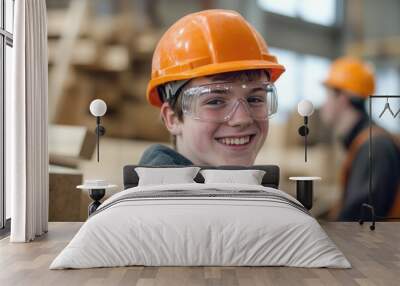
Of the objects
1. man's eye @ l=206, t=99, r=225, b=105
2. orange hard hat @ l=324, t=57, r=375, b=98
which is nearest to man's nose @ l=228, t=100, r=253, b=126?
man's eye @ l=206, t=99, r=225, b=105

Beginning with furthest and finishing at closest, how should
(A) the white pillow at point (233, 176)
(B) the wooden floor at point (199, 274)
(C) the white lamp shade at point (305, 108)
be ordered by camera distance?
(C) the white lamp shade at point (305, 108)
(A) the white pillow at point (233, 176)
(B) the wooden floor at point (199, 274)

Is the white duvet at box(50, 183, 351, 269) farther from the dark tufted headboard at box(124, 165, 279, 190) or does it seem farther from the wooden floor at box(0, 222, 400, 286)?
the dark tufted headboard at box(124, 165, 279, 190)

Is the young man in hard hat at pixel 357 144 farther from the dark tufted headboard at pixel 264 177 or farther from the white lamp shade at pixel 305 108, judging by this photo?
the dark tufted headboard at pixel 264 177

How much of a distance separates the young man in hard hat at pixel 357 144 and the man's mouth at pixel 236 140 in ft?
3.09

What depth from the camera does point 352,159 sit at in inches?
265

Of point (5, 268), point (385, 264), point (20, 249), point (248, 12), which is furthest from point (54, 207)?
point (385, 264)

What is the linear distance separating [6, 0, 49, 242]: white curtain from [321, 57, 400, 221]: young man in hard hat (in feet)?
10.1

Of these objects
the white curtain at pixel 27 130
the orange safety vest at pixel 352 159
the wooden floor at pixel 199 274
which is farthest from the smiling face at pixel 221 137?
the wooden floor at pixel 199 274

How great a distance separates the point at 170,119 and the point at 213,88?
665mm

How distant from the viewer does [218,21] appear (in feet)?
20.7

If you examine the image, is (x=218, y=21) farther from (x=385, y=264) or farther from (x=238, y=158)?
(x=385, y=264)

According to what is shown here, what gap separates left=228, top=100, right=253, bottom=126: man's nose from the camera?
20.3 feet

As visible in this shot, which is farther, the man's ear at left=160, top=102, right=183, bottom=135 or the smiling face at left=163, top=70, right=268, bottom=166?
the man's ear at left=160, top=102, right=183, bottom=135

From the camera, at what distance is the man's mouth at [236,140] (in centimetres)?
633
